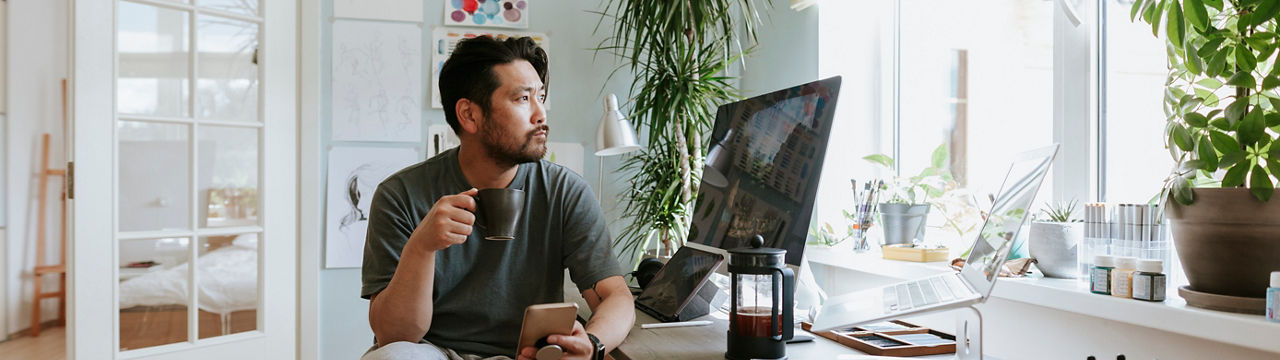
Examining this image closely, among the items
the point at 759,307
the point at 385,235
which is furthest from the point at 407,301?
the point at 759,307

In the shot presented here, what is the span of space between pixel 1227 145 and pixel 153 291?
10.5 ft

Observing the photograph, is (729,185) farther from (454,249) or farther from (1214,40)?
(1214,40)

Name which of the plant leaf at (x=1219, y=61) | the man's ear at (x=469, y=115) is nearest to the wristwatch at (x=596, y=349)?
the man's ear at (x=469, y=115)

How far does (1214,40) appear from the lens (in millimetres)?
1163

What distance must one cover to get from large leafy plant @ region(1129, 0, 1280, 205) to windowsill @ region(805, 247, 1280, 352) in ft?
0.61

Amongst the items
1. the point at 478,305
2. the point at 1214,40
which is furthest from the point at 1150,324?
the point at 478,305

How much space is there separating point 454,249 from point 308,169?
72.3 inches

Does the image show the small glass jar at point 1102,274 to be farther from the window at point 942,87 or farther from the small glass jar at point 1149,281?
the window at point 942,87

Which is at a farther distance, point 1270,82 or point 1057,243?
point 1057,243

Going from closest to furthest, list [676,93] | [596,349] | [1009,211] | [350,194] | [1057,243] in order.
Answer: [1009,211]
[596,349]
[1057,243]
[676,93]
[350,194]

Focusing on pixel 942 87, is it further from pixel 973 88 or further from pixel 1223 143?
pixel 1223 143

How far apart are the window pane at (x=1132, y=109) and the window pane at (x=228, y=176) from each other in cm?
288

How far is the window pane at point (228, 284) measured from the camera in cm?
296

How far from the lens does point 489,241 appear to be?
1.55 metres
